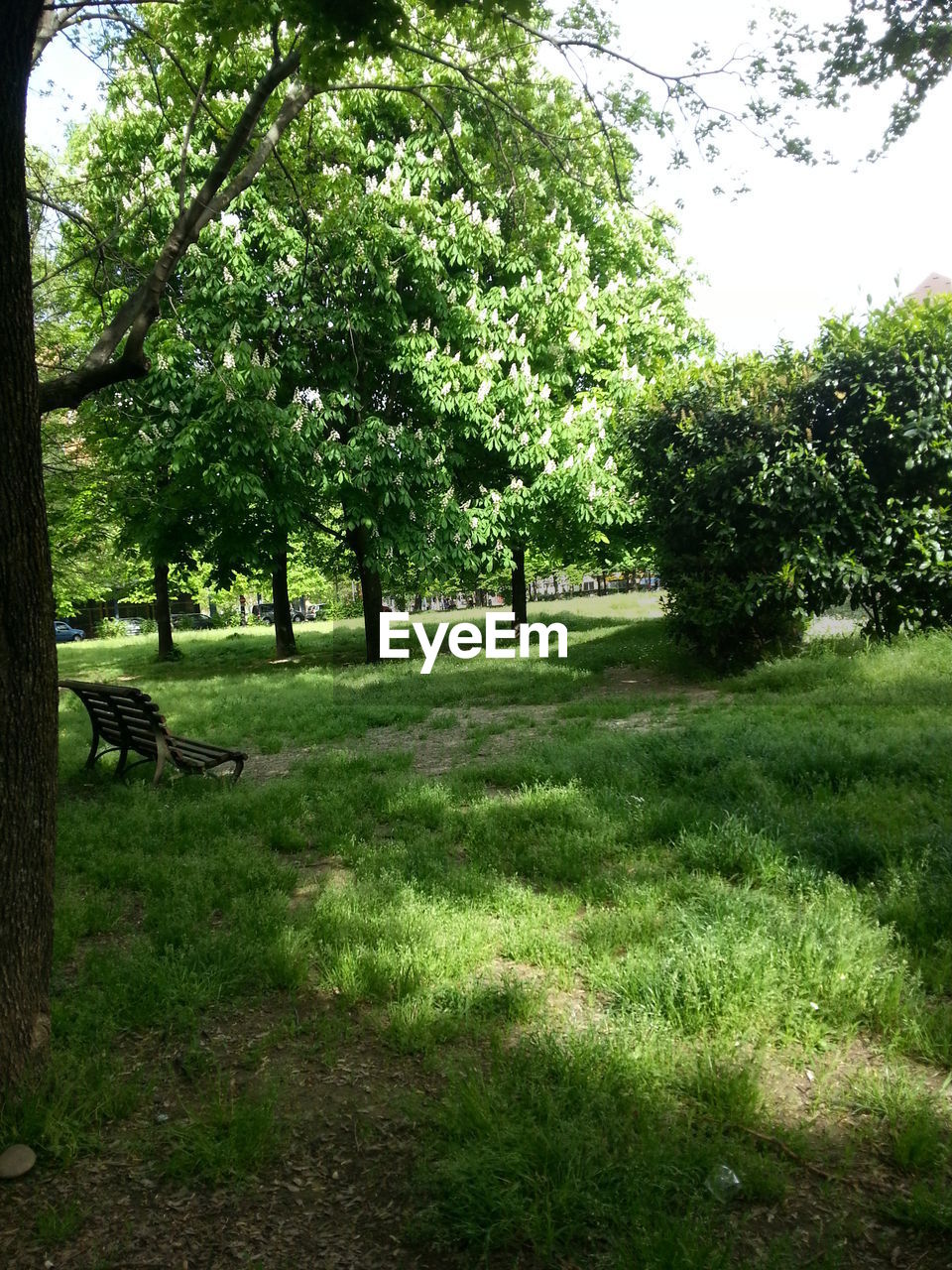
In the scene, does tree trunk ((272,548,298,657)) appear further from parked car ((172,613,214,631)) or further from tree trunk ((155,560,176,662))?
parked car ((172,613,214,631))

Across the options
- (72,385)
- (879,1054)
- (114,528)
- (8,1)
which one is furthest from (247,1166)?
(114,528)

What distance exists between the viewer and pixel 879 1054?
300 centimetres

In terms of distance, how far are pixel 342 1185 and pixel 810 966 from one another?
1.97 m

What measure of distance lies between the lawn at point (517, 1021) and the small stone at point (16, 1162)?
1.9 inches

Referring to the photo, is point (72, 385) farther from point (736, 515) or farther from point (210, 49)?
point (736, 515)

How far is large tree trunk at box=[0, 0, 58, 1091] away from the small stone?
28 centimetres

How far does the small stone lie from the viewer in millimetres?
2596

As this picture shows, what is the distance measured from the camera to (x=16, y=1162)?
8.61 ft

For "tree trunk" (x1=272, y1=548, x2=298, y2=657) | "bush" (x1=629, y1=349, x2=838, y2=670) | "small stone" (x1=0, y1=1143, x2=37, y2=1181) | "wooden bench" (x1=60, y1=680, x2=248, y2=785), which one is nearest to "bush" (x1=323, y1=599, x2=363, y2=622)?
"tree trunk" (x1=272, y1=548, x2=298, y2=657)

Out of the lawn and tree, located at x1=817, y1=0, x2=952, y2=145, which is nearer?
the lawn

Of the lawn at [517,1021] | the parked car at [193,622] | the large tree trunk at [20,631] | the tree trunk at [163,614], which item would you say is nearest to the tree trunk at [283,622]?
the tree trunk at [163,614]

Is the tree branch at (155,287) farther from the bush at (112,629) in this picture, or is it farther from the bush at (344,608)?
the bush at (112,629)

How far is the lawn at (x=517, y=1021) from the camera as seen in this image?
2.37 metres

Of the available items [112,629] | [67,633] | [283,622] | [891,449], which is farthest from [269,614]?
[891,449]
